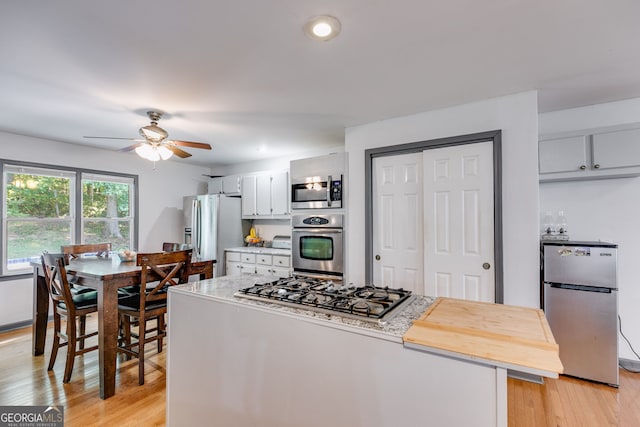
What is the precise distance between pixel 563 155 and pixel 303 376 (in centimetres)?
309

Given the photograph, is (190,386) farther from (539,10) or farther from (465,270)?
(539,10)

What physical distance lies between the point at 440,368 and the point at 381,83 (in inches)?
81.6

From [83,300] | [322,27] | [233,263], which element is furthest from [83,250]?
[322,27]

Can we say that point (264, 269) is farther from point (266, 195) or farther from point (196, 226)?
point (196, 226)

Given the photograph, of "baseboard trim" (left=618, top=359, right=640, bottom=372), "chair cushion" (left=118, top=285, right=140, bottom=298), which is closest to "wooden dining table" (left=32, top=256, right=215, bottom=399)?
"chair cushion" (left=118, top=285, right=140, bottom=298)

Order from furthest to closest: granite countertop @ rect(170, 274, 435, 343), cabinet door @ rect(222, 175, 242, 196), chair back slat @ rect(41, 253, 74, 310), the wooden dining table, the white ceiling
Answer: cabinet door @ rect(222, 175, 242, 196) < chair back slat @ rect(41, 253, 74, 310) < the wooden dining table < the white ceiling < granite countertop @ rect(170, 274, 435, 343)

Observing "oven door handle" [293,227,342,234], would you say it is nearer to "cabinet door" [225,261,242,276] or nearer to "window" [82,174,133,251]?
"cabinet door" [225,261,242,276]

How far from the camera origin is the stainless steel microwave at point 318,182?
11.6ft

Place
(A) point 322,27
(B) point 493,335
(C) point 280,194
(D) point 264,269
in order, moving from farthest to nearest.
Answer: (C) point 280,194 < (D) point 264,269 < (A) point 322,27 < (B) point 493,335

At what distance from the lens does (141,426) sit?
1.99 metres

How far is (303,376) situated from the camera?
1357 mm

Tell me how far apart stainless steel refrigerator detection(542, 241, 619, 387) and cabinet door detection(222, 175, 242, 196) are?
14.2 feet

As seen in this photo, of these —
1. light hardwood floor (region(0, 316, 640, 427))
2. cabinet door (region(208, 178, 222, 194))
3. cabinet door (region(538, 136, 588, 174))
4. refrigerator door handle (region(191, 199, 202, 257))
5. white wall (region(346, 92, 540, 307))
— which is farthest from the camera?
cabinet door (region(208, 178, 222, 194))

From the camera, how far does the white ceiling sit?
1.57 meters
